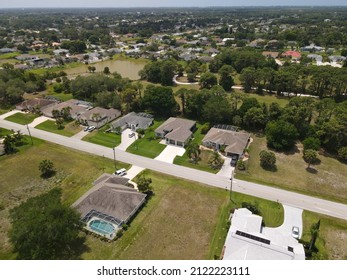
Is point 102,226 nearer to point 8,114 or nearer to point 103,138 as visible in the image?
point 103,138

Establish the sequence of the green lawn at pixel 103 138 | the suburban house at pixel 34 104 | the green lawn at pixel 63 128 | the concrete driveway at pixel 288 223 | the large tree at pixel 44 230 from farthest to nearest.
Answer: the suburban house at pixel 34 104, the green lawn at pixel 63 128, the green lawn at pixel 103 138, the concrete driveway at pixel 288 223, the large tree at pixel 44 230

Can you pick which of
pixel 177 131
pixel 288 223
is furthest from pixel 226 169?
pixel 177 131

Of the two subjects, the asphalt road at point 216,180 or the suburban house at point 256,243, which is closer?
the suburban house at point 256,243

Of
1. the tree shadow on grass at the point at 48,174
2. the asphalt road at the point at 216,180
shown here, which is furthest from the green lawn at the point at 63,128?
the tree shadow on grass at the point at 48,174

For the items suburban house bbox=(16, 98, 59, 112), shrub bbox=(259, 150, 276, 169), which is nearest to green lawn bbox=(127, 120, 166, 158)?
shrub bbox=(259, 150, 276, 169)

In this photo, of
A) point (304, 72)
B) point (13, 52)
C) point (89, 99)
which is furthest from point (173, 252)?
point (13, 52)

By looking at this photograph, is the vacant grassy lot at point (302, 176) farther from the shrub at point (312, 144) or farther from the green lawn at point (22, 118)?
the green lawn at point (22, 118)
